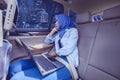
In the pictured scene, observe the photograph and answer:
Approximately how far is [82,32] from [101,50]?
0.49 meters

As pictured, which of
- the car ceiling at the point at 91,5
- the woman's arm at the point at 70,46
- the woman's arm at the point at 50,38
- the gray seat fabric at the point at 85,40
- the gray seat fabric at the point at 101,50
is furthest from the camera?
the woman's arm at the point at 50,38

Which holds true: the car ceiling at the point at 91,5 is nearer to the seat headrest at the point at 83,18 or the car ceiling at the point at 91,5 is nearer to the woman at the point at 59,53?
the seat headrest at the point at 83,18

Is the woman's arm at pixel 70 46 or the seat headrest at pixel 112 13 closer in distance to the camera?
the seat headrest at pixel 112 13

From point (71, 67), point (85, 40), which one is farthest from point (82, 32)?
point (71, 67)

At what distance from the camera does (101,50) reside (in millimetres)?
1418

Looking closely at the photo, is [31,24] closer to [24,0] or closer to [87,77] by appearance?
[24,0]

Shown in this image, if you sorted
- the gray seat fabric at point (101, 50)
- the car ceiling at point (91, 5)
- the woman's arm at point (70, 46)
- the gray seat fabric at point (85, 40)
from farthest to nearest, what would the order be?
the woman's arm at point (70, 46) < the gray seat fabric at point (85, 40) < the car ceiling at point (91, 5) < the gray seat fabric at point (101, 50)

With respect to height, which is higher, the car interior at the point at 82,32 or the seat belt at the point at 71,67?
the car interior at the point at 82,32


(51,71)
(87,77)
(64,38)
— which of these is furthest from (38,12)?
(87,77)

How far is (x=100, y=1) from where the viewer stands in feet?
5.05

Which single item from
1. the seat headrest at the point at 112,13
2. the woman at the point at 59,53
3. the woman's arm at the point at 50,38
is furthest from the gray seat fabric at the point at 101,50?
the woman's arm at the point at 50,38

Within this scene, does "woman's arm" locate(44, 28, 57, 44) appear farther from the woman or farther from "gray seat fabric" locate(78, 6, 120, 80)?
"gray seat fabric" locate(78, 6, 120, 80)

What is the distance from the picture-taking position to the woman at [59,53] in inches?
59.5

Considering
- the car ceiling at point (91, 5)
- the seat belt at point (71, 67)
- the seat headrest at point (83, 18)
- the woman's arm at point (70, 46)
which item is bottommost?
the seat belt at point (71, 67)
